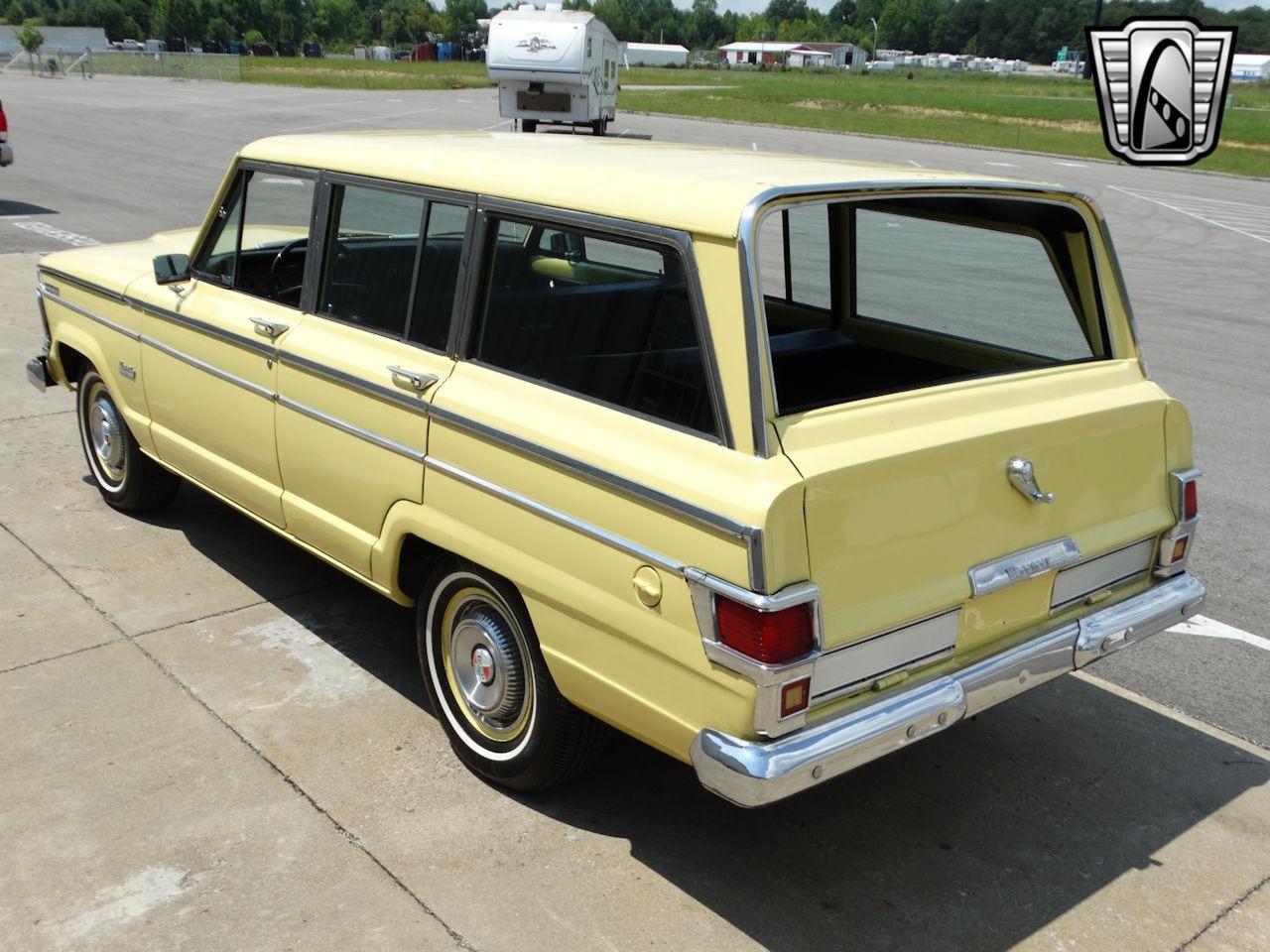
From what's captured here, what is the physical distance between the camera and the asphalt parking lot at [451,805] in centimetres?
325

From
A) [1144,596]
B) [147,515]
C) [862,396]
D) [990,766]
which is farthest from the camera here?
[147,515]

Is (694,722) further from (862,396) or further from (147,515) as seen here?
(147,515)

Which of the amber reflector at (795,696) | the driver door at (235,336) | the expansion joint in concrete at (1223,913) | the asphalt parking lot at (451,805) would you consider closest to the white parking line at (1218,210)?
the asphalt parking lot at (451,805)

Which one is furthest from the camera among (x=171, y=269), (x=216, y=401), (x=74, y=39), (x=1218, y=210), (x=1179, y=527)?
(x=74, y=39)

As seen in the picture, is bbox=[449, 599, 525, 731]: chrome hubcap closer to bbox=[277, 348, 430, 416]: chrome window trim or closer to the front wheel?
the front wheel

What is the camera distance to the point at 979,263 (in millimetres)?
4582

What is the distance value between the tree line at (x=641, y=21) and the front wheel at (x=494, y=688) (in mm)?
97510

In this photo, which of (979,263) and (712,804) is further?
(979,263)

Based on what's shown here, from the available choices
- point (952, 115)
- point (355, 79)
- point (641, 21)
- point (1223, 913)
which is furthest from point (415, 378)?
point (641, 21)

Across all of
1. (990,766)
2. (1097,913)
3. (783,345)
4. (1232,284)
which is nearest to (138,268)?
(783,345)

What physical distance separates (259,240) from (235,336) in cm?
46

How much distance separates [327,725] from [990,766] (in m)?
2.22

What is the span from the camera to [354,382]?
13.0ft

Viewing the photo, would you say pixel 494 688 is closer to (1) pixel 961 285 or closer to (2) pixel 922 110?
(1) pixel 961 285
